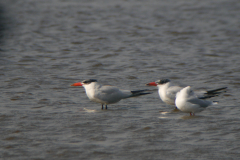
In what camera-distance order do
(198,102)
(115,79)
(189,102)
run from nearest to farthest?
(189,102) → (198,102) → (115,79)

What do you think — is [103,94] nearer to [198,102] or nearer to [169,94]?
[169,94]

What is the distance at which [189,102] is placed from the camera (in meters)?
8.22

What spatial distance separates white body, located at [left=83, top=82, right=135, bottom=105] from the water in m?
0.25

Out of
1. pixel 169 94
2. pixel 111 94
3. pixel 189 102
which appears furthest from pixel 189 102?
pixel 111 94

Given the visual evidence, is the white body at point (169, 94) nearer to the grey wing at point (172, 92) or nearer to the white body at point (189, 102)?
the grey wing at point (172, 92)

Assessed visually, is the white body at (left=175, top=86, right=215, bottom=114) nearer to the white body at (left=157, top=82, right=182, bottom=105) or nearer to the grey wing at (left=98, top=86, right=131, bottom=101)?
the white body at (left=157, top=82, right=182, bottom=105)

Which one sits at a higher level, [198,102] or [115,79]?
[115,79]

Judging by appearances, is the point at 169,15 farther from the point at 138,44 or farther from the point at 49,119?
the point at 49,119

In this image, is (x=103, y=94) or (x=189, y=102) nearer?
(x=189, y=102)

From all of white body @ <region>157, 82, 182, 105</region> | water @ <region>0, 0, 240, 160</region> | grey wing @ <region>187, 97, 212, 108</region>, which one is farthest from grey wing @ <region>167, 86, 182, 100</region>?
grey wing @ <region>187, 97, 212, 108</region>

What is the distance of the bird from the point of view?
8.20m

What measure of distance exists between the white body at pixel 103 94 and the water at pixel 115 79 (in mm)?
246

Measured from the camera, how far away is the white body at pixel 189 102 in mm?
8203

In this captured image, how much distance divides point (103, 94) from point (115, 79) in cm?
341
